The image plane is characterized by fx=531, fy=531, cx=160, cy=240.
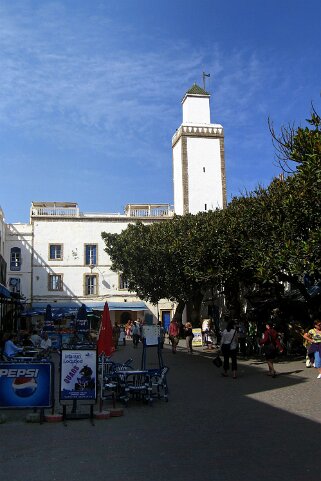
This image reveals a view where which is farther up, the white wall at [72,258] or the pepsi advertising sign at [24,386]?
the white wall at [72,258]

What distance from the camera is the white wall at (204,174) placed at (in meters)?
53.0

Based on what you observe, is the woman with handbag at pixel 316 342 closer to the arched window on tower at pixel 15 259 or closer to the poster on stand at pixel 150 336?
the poster on stand at pixel 150 336

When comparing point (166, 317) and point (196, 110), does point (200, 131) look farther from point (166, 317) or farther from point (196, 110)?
point (166, 317)

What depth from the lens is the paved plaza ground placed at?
598 cm

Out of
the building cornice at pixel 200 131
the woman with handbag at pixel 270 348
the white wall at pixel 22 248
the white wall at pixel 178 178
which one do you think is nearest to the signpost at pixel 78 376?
the woman with handbag at pixel 270 348

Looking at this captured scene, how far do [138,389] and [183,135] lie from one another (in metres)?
45.0

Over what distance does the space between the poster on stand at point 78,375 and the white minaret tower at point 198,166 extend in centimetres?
4297

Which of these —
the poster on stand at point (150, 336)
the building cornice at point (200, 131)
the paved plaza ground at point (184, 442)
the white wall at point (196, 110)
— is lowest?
the paved plaza ground at point (184, 442)

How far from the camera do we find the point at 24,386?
9.29m

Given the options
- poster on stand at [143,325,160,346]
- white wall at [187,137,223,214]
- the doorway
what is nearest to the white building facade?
the doorway

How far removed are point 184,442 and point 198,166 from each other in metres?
47.5

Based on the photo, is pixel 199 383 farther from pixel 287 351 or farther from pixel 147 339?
pixel 287 351

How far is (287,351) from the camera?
22.2m

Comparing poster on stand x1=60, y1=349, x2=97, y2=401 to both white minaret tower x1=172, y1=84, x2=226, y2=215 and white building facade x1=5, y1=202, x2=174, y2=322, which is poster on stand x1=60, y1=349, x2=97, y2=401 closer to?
white building facade x1=5, y1=202, x2=174, y2=322
